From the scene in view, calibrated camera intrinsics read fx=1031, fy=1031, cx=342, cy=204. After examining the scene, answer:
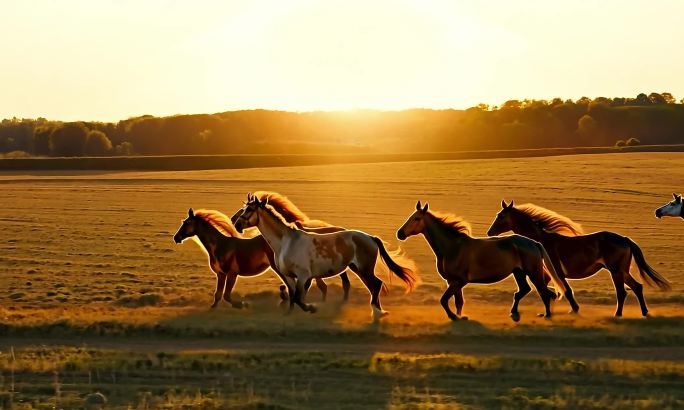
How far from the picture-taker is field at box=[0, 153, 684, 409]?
12.4 metres

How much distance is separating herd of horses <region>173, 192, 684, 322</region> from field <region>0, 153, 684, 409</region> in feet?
1.87

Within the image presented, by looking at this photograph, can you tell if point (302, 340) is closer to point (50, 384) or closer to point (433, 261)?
point (50, 384)

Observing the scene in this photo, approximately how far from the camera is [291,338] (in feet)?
53.8

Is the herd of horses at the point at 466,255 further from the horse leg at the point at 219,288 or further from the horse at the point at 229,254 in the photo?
the horse at the point at 229,254

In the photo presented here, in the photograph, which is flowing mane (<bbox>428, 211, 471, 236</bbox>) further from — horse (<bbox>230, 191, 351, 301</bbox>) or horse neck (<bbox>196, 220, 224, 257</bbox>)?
horse neck (<bbox>196, 220, 224, 257</bbox>)

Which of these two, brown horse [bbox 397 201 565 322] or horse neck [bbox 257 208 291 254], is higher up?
horse neck [bbox 257 208 291 254]

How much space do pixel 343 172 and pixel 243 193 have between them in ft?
41.1

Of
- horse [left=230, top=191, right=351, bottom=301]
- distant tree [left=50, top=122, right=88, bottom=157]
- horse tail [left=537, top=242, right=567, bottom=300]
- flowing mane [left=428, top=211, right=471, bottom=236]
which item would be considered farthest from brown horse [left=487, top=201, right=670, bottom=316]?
distant tree [left=50, top=122, right=88, bottom=157]

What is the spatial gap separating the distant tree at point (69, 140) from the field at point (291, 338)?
52646mm

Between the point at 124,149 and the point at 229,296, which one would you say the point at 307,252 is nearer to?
the point at 229,296

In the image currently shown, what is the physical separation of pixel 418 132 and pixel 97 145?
123ft

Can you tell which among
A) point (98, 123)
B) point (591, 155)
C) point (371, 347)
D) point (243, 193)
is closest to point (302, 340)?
point (371, 347)

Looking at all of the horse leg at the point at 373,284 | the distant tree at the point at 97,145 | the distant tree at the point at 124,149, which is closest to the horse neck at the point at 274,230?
the horse leg at the point at 373,284

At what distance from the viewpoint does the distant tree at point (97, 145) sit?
279 feet
